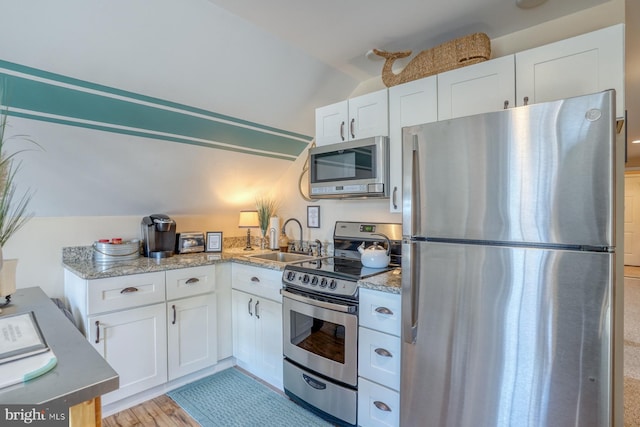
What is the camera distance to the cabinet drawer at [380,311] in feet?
5.46

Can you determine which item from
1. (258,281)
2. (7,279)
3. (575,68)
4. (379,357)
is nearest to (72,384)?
(7,279)

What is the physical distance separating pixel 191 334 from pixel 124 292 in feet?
1.96

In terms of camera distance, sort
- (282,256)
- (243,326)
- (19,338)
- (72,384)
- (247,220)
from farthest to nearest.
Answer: (247,220) → (282,256) → (243,326) → (19,338) → (72,384)

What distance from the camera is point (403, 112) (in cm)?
204

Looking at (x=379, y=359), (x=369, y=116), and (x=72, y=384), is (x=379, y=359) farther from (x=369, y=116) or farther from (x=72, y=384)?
(x=369, y=116)

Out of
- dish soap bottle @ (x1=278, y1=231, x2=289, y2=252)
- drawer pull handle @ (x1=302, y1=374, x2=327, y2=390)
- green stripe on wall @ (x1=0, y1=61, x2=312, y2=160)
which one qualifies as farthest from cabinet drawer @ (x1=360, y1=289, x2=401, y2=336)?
green stripe on wall @ (x1=0, y1=61, x2=312, y2=160)

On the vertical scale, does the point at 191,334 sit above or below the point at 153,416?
above

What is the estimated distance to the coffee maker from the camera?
2.62 meters

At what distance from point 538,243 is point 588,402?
1.83ft

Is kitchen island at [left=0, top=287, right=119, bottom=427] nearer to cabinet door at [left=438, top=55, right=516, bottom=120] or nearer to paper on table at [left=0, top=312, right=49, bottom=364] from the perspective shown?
paper on table at [left=0, top=312, right=49, bottom=364]

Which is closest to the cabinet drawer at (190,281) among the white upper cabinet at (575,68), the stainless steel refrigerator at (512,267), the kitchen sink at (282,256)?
the kitchen sink at (282,256)

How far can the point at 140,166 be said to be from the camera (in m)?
2.44

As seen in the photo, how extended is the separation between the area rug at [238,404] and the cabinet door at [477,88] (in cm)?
204

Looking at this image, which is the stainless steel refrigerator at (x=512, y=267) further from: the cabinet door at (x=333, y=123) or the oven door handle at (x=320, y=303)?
the cabinet door at (x=333, y=123)
